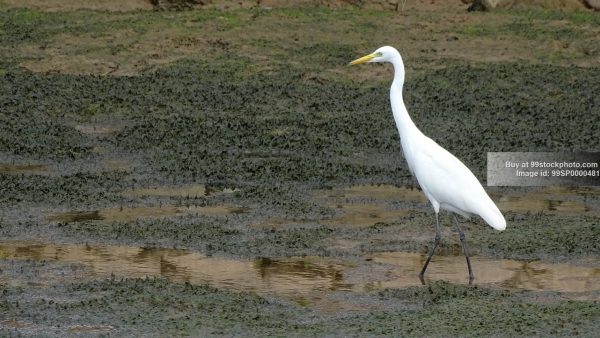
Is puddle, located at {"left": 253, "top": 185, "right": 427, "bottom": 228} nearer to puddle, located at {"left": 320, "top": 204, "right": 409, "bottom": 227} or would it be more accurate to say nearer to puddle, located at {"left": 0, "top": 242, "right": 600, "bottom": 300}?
puddle, located at {"left": 320, "top": 204, "right": 409, "bottom": 227}

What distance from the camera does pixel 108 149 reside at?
13.0m

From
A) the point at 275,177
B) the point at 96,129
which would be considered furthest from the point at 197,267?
the point at 96,129

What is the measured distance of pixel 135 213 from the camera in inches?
415

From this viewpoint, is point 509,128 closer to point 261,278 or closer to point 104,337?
point 261,278

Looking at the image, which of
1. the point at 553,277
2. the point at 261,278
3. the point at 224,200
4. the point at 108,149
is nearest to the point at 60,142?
the point at 108,149

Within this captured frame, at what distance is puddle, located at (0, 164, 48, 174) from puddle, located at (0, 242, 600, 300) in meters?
2.68

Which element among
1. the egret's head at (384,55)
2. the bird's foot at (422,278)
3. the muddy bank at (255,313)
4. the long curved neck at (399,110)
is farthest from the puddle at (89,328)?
the egret's head at (384,55)

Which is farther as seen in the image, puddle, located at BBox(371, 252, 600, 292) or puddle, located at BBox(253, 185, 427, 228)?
puddle, located at BBox(253, 185, 427, 228)

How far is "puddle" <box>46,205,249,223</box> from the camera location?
10359mm

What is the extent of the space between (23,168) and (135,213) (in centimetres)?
213

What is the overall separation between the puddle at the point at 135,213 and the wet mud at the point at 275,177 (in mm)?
34

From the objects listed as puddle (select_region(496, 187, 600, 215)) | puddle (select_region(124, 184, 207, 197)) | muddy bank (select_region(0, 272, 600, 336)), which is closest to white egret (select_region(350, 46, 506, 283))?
muddy bank (select_region(0, 272, 600, 336))

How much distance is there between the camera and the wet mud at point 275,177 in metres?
7.82

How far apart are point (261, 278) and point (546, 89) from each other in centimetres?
746
